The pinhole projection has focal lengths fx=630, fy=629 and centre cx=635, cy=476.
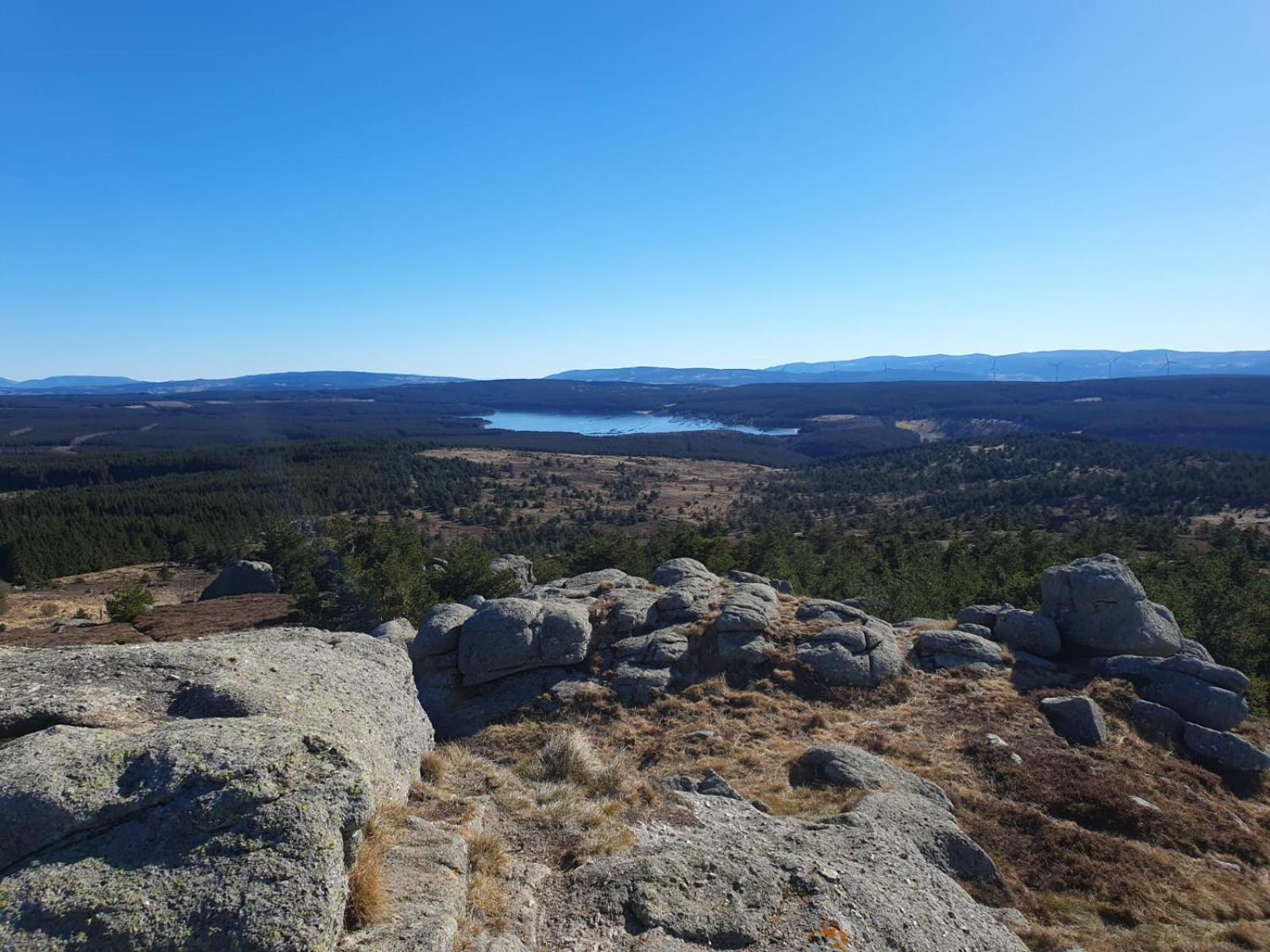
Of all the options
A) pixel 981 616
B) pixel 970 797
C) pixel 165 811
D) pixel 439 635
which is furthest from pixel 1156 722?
pixel 165 811

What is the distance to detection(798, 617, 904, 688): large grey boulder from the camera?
70.2 feet

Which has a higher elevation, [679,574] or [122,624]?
[679,574]

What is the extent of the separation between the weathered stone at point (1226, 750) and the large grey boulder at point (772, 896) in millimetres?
12867

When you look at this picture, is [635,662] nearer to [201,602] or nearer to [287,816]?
[287,816]

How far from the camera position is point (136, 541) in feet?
286

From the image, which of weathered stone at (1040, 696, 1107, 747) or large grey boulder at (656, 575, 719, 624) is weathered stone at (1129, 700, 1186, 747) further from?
large grey boulder at (656, 575, 719, 624)

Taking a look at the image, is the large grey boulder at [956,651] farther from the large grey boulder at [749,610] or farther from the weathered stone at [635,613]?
the weathered stone at [635,613]

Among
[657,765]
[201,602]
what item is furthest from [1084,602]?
[201,602]

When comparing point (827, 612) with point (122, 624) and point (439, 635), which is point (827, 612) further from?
point (122, 624)

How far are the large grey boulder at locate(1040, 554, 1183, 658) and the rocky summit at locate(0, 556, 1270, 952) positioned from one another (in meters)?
0.09

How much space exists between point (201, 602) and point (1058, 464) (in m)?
164

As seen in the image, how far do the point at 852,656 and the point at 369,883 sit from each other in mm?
18116

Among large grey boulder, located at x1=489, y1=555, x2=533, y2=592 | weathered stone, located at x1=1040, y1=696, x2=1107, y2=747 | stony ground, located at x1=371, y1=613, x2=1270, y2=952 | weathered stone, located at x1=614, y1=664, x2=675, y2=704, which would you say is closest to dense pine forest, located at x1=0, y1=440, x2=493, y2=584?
large grey boulder, located at x1=489, y1=555, x2=533, y2=592

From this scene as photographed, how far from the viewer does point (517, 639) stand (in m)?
21.8
